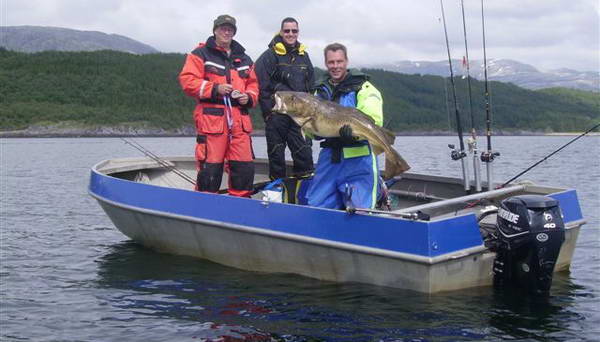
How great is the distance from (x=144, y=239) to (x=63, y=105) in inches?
4622

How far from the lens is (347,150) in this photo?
664 centimetres

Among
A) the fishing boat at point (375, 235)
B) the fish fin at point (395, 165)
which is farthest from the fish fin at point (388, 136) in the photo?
the fishing boat at point (375, 235)

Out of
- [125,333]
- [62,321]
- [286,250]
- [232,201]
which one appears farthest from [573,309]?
[62,321]

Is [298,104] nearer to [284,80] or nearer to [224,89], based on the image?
[224,89]

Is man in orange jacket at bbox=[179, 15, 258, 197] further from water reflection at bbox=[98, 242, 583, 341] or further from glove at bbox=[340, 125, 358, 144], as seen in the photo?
glove at bbox=[340, 125, 358, 144]

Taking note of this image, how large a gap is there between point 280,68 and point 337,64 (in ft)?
6.54

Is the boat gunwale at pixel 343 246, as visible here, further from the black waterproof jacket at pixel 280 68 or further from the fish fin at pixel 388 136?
the black waterproof jacket at pixel 280 68

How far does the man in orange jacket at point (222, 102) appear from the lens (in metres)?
7.83

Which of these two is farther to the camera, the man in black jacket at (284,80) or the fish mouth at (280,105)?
the man in black jacket at (284,80)

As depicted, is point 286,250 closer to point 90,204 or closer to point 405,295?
point 405,295

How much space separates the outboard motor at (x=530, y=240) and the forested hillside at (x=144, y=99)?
9714cm

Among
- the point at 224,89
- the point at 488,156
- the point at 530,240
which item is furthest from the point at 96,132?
the point at 530,240

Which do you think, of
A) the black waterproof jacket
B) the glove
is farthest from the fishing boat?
the black waterproof jacket

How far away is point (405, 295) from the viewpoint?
6430 millimetres
